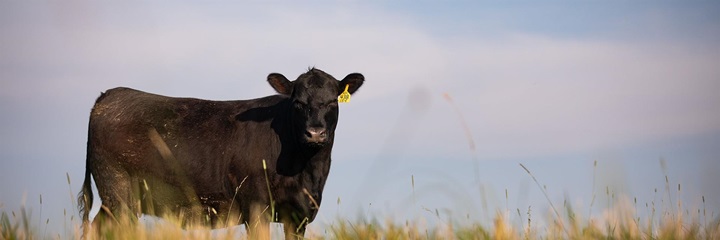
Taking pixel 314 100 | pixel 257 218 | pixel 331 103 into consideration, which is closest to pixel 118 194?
pixel 257 218

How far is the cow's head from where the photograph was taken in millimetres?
10352

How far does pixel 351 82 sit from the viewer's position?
37.9ft

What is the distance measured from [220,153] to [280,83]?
4.25 feet

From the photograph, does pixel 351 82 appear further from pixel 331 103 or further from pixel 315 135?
pixel 315 135

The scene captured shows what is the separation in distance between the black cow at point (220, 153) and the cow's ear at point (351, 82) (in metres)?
0.02

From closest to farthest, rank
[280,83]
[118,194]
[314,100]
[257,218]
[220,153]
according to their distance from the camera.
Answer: [257,218] < [314,100] < [280,83] < [220,153] < [118,194]

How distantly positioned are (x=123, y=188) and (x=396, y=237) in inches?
241

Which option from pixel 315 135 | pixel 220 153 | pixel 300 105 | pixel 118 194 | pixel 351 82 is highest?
pixel 351 82

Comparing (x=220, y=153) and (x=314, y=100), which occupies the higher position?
(x=314, y=100)

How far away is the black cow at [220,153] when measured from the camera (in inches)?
429

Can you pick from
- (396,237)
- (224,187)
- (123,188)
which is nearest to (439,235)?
(396,237)

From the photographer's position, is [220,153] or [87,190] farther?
[87,190]

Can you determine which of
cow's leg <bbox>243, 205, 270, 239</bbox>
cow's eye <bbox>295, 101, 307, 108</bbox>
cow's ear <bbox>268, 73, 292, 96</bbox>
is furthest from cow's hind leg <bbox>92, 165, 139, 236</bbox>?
cow's eye <bbox>295, 101, 307, 108</bbox>

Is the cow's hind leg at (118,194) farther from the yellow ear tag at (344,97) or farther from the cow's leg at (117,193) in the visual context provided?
the yellow ear tag at (344,97)
